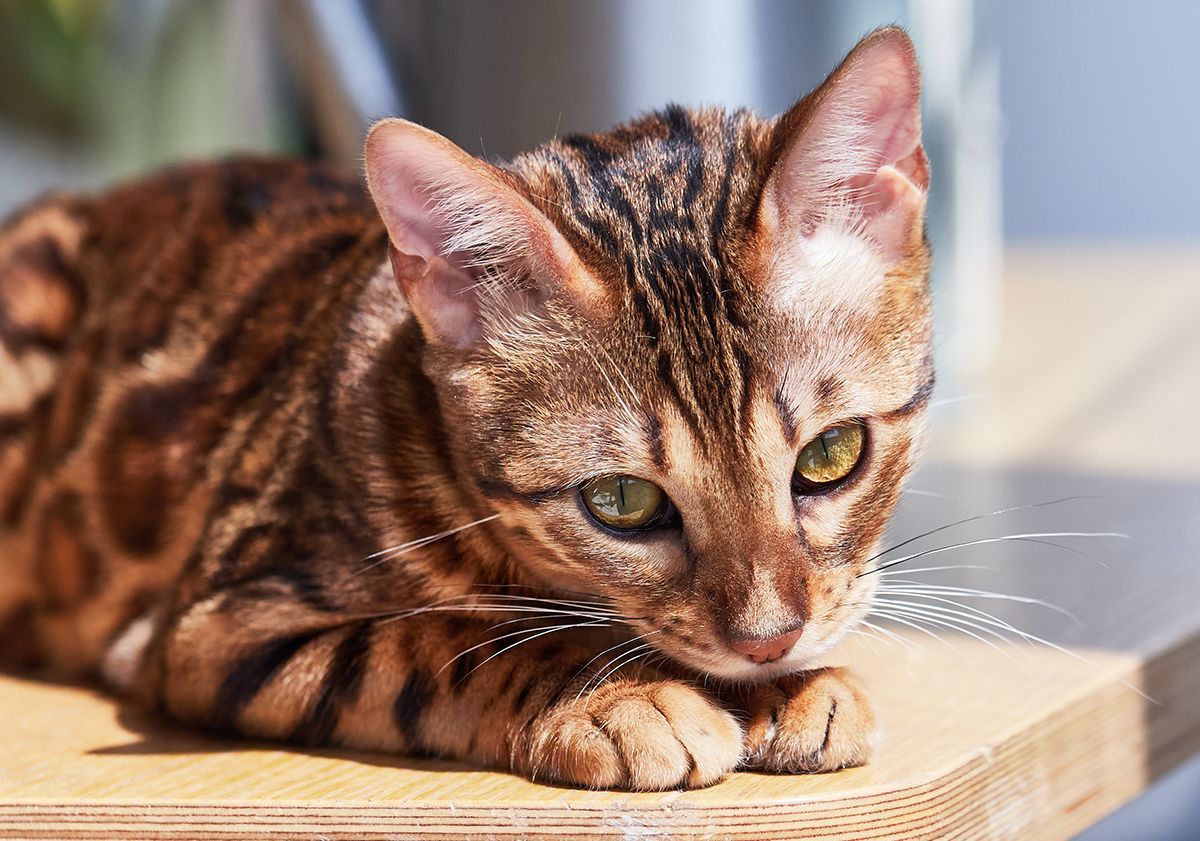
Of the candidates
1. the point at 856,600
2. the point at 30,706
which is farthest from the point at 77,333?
the point at 856,600

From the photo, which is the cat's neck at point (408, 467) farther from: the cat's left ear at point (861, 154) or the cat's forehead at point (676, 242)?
the cat's left ear at point (861, 154)

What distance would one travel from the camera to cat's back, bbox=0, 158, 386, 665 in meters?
2.04

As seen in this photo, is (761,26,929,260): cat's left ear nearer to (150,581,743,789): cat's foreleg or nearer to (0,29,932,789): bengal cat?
(0,29,932,789): bengal cat

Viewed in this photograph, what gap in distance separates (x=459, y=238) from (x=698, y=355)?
293 mm

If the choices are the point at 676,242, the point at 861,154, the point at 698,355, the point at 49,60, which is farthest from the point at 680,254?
the point at 49,60

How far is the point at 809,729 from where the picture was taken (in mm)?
1405

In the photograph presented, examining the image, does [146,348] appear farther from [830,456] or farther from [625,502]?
[830,456]

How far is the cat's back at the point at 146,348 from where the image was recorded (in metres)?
2.04

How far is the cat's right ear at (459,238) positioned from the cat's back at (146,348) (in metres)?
0.34

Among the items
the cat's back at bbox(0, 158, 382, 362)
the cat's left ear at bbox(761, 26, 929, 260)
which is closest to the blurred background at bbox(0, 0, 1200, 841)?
the cat's back at bbox(0, 158, 382, 362)

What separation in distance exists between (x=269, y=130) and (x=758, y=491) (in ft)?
7.01

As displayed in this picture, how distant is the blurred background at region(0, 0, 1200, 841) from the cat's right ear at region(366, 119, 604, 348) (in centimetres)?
42

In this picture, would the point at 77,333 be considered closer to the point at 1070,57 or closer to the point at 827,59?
the point at 827,59

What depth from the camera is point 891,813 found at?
4.33 feet
